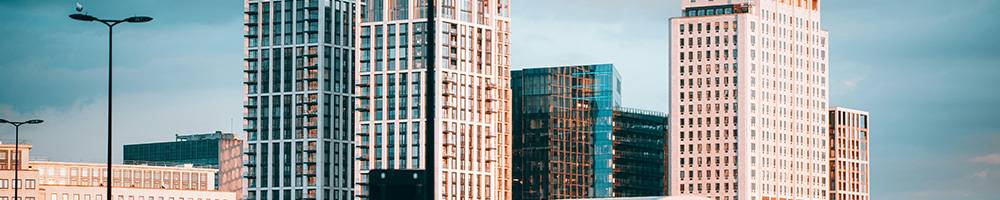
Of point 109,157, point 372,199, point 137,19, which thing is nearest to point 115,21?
point 137,19

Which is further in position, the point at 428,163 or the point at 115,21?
the point at 115,21

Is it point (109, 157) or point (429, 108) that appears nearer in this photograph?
point (429, 108)

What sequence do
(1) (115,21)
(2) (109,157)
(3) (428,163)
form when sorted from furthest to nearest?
1. (1) (115,21)
2. (2) (109,157)
3. (3) (428,163)

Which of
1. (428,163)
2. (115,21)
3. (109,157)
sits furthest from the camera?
(115,21)

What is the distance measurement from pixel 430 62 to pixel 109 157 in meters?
49.1

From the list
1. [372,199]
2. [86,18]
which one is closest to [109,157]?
[86,18]

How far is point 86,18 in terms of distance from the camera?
4729 inches

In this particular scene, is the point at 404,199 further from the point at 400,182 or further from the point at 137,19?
the point at 137,19

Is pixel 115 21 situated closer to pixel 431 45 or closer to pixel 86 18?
pixel 86 18

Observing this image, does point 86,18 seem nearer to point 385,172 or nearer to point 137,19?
point 137,19

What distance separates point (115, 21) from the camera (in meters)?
121

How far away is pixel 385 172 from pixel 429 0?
5.99 metres

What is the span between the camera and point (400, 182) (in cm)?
7019

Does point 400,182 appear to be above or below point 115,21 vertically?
below
